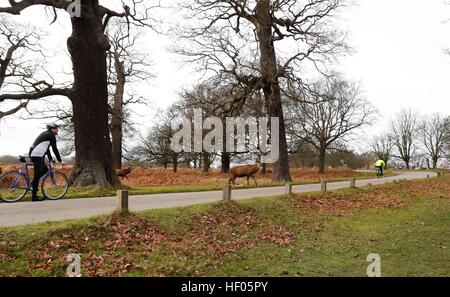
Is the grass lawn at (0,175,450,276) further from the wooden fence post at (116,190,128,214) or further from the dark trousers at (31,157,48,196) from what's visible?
the dark trousers at (31,157,48,196)

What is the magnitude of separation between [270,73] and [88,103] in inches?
518

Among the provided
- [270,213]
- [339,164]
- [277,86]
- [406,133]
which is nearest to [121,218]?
[270,213]

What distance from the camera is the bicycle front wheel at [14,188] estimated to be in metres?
10.8

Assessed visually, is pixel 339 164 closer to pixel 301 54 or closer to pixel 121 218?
pixel 301 54

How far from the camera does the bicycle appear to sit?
35.3 feet

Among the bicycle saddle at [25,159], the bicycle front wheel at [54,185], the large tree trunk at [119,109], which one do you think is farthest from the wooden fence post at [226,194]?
the large tree trunk at [119,109]

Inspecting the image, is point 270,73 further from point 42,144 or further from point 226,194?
point 42,144

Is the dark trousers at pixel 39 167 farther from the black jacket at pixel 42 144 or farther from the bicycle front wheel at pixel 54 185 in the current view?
the bicycle front wheel at pixel 54 185

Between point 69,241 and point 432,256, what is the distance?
8317 mm

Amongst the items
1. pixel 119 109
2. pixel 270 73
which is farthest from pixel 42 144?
pixel 119 109

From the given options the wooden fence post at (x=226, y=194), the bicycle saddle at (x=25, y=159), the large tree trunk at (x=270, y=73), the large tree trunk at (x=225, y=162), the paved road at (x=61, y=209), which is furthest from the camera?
the large tree trunk at (x=225, y=162)

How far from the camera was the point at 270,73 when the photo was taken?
82.0 feet

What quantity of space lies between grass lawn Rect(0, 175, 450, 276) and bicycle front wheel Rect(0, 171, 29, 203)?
3.44 meters

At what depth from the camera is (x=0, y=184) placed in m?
10.5
